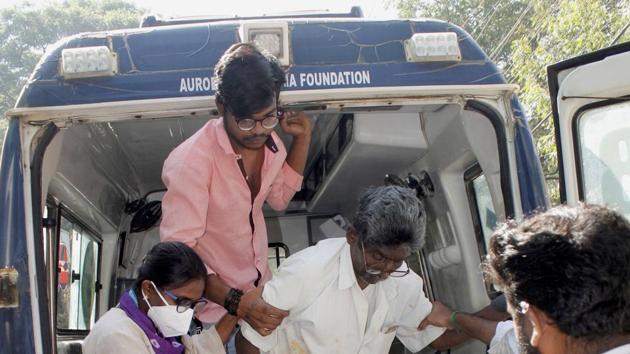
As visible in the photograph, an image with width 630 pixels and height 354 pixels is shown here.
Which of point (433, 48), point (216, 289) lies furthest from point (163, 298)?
point (433, 48)

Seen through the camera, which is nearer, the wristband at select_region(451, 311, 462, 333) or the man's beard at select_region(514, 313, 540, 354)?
the man's beard at select_region(514, 313, 540, 354)

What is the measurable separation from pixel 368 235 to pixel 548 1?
9365mm

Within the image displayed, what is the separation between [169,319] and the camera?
3.12m

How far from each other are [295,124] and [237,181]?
1.11 feet

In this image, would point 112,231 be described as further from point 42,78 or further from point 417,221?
point 417,221

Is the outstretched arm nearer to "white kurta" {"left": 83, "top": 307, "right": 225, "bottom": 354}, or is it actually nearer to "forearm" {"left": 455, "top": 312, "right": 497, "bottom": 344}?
"forearm" {"left": 455, "top": 312, "right": 497, "bottom": 344}

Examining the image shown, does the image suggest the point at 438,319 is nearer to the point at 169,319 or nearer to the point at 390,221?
the point at 390,221

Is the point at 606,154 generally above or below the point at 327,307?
above

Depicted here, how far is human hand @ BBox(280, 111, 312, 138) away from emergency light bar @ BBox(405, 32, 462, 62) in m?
0.53

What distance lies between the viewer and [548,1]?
11.5 m

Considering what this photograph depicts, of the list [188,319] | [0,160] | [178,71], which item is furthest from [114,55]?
[188,319]

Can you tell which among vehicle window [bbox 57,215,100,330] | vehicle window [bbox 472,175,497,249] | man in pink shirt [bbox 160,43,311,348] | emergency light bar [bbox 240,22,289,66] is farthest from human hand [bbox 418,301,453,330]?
vehicle window [bbox 57,215,100,330]

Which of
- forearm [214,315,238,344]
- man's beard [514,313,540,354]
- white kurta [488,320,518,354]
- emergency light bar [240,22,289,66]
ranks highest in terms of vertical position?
emergency light bar [240,22,289,66]

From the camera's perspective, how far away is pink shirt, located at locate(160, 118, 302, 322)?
3230mm
